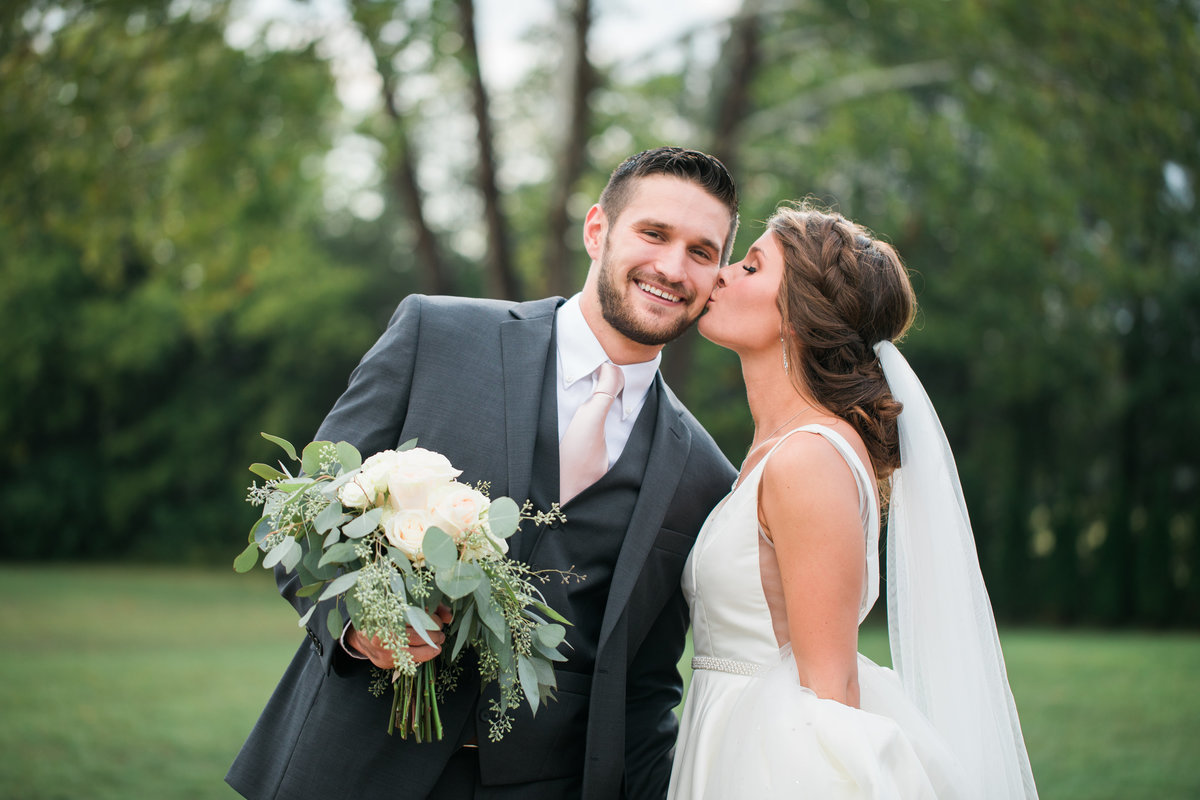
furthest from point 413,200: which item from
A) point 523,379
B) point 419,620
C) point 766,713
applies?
point 419,620

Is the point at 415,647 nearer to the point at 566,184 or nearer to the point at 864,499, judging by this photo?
the point at 864,499

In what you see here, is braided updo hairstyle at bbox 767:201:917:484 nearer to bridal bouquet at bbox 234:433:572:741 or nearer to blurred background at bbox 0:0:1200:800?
bridal bouquet at bbox 234:433:572:741

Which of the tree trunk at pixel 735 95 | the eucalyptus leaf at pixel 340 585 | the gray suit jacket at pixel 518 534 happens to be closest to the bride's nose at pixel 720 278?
the gray suit jacket at pixel 518 534

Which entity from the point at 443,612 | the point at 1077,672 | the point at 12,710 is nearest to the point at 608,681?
the point at 443,612

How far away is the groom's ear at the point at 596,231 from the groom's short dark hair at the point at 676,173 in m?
0.04

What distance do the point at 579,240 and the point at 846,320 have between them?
1431 cm

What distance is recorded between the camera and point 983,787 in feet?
9.35

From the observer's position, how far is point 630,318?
327cm

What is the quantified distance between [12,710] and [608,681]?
7.84 m

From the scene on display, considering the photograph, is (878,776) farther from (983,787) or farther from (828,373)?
(828,373)

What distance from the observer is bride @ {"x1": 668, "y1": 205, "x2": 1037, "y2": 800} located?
2709 mm

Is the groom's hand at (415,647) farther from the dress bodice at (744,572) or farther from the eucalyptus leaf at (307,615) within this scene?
the dress bodice at (744,572)

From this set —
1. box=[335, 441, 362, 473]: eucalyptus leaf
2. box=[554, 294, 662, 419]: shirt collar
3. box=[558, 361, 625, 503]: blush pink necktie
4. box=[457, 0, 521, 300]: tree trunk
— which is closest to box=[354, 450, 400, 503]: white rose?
box=[335, 441, 362, 473]: eucalyptus leaf

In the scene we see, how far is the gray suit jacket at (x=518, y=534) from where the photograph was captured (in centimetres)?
277
